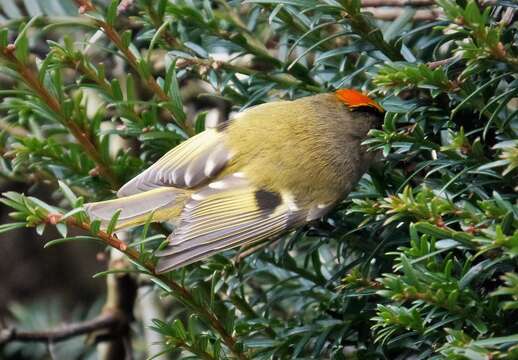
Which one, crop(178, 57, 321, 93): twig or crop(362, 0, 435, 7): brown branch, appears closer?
crop(362, 0, 435, 7): brown branch

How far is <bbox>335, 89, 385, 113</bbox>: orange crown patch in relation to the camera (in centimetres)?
160

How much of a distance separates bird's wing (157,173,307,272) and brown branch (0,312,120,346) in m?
0.55

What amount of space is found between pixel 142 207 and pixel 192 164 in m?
0.17

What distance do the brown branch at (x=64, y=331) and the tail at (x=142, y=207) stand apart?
53 centimetres

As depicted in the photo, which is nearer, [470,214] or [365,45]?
[470,214]

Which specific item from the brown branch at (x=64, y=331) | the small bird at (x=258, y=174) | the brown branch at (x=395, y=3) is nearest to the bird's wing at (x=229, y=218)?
the small bird at (x=258, y=174)

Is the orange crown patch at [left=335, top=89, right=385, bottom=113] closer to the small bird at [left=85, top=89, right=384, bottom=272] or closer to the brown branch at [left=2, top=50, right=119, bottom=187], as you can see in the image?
the small bird at [left=85, top=89, right=384, bottom=272]

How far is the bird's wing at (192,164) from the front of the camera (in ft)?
5.11

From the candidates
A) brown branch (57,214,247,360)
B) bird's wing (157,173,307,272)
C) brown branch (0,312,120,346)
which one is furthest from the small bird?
brown branch (0,312,120,346)

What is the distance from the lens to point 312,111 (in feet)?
5.67

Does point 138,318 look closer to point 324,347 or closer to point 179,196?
point 179,196

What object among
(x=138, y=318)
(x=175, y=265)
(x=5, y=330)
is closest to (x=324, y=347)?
(x=175, y=265)

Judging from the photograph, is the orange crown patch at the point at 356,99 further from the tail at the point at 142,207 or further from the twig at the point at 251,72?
the tail at the point at 142,207

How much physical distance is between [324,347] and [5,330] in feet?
2.79
